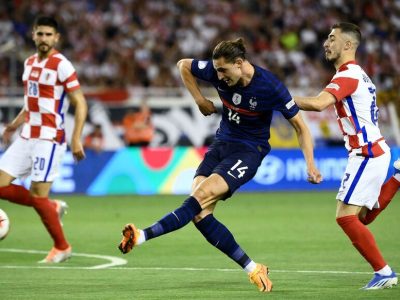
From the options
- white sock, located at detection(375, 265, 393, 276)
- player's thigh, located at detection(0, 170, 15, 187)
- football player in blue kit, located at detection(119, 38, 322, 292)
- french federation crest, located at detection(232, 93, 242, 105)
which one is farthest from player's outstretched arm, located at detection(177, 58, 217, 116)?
player's thigh, located at detection(0, 170, 15, 187)

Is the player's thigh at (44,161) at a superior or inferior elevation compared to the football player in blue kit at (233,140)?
inferior

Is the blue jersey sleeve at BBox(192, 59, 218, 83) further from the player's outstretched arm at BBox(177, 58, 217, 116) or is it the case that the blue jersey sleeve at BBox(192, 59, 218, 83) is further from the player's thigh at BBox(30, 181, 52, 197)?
the player's thigh at BBox(30, 181, 52, 197)

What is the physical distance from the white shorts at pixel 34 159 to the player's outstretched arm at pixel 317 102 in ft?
11.4

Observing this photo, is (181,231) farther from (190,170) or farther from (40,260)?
(190,170)

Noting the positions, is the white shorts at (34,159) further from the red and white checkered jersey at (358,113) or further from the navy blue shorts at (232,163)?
the red and white checkered jersey at (358,113)

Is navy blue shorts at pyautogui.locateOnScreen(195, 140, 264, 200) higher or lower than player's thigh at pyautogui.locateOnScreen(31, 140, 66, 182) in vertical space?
higher

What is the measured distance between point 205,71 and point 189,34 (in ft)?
61.2

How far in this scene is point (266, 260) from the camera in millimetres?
11359

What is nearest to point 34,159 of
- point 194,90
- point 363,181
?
point 194,90

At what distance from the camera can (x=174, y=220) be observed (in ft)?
28.5

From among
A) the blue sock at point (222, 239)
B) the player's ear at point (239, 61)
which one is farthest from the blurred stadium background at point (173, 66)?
the player's ear at point (239, 61)

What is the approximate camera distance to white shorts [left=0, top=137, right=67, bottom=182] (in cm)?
1123

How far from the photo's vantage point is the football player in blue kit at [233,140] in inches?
349

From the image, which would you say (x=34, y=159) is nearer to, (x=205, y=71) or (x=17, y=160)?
(x=17, y=160)
